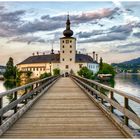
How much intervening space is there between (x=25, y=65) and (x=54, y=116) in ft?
483

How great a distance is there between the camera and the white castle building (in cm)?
13175

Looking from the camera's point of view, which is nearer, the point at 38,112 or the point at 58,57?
the point at 38,112

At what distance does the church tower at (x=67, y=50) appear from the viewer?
131 metres

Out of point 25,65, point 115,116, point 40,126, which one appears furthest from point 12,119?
point 25,65

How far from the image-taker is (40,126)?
32.3 ft

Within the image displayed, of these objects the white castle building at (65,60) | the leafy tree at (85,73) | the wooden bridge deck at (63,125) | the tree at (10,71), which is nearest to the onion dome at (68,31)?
the white castle building at (65,60)

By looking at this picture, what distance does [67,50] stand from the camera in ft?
437

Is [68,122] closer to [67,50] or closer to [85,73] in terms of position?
[85,73]

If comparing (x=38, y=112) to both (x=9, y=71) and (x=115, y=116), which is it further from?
(x=9, y=71)

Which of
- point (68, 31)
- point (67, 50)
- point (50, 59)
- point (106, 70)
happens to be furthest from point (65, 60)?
point (106, 70)

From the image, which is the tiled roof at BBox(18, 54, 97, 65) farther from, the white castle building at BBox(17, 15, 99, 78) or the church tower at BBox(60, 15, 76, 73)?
the church tower at BBox(60, 15, 76, 73)

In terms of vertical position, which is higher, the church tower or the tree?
the church tower

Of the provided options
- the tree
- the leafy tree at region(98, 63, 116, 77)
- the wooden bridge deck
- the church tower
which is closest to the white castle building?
the church tower

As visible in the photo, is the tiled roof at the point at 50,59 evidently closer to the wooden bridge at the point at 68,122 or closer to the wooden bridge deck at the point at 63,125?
the wooden bridge deck at the point at 63,125
